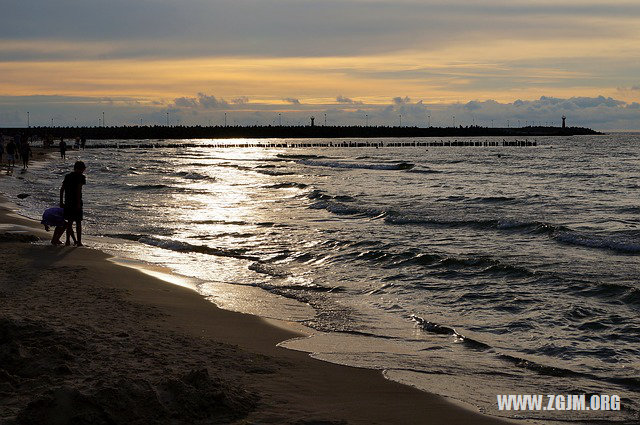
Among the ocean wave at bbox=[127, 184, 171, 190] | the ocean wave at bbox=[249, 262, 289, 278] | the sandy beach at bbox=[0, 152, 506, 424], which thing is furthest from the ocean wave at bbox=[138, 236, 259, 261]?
the ocean wave at bbox=[127, 184, 171, 190]

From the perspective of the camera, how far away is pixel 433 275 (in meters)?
13.3

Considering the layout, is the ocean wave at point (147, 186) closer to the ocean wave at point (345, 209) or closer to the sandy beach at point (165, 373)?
the ocean wave at point (345, 209)

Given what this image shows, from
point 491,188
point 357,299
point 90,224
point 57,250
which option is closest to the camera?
point 357,299

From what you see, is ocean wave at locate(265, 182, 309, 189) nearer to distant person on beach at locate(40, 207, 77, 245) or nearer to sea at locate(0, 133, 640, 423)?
sea at locate(0, 133, 640, 423)

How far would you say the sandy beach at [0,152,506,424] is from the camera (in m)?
5.32

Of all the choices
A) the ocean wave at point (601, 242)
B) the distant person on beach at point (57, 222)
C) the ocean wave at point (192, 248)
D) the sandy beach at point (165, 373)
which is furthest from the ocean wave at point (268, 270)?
the ocean wave at point (601, 242)

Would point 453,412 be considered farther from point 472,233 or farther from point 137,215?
point 137,215

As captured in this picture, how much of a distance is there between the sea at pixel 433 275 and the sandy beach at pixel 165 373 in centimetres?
61

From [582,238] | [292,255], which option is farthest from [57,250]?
[582,238]

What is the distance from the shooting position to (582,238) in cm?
1747

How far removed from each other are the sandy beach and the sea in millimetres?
606

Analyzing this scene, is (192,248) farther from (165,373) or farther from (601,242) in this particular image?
(165,373)

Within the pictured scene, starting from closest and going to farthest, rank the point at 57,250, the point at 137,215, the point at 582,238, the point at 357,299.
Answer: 1. the point at 357,299
2. the point at 57,250
3. the point at 582,238
4. the point at 137,215

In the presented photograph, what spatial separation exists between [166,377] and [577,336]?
561cm
